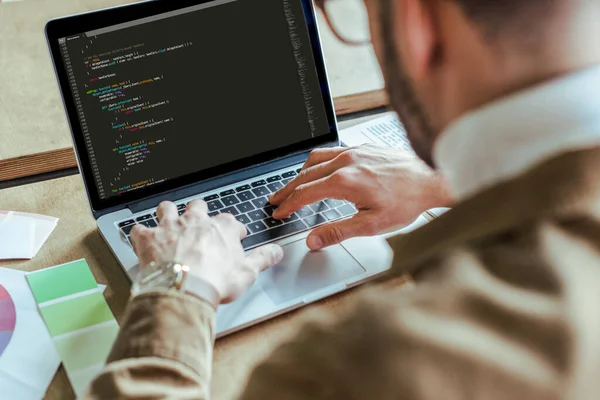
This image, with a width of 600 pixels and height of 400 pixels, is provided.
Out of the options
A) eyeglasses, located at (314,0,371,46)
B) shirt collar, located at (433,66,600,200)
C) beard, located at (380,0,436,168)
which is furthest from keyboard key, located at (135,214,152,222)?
eyeglasses, located at (314,0,371,46)

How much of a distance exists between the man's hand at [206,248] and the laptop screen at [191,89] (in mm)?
105

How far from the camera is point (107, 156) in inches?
39.0

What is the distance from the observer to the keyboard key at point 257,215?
1.02 metres

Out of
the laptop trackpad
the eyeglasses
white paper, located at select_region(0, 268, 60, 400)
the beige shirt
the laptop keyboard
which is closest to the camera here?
the beige shirt

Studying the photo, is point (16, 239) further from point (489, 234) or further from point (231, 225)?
point (489, 234)

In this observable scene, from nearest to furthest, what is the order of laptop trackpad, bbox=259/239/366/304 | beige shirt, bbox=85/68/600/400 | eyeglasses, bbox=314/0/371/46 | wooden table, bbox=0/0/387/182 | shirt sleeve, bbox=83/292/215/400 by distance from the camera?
1. beige shirt, bbox=85/68/600/400
2. shirt sleeve, bbox=83/292/215/400
3. laptop trackpad, bbox=259/239/366/304
4. wooden table, bbox=0/0/387/182
5. eyeglasses, bbox=314/0/371/46

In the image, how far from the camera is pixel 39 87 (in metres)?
1.38

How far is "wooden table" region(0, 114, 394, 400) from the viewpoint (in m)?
0.79

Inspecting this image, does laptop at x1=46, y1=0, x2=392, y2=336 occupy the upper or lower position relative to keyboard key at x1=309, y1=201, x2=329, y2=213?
upper

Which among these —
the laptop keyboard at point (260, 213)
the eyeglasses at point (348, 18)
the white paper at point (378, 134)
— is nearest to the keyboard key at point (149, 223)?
the laptop keyboard at point (260, 213)

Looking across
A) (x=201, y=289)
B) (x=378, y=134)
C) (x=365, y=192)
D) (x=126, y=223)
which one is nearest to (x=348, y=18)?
(x=378, y=134)

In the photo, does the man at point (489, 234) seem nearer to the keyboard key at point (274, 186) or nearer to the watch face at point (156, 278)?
the watch face at point (156, 278)

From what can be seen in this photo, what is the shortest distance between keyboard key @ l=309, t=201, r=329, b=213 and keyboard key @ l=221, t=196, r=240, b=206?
11 cm

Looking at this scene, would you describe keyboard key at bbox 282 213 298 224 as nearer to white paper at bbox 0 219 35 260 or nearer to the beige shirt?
white paper at bbox 0 219 35 260
